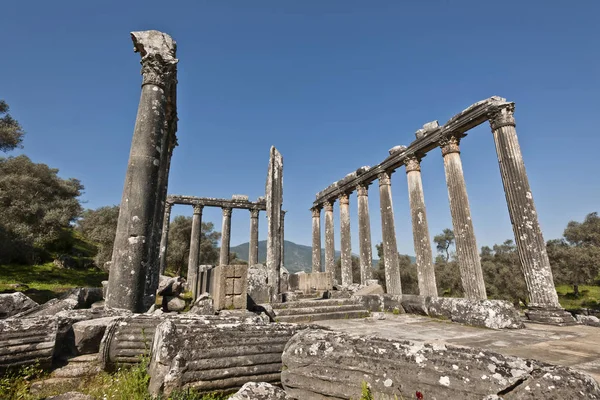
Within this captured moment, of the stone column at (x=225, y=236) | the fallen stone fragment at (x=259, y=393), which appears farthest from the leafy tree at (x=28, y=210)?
the fallen stone fragment at (x=259, y=393)

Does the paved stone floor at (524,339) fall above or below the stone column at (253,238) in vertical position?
below

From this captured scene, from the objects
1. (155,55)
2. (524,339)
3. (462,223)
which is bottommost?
(524,339)

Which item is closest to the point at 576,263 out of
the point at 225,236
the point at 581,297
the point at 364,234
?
the point at 581,297

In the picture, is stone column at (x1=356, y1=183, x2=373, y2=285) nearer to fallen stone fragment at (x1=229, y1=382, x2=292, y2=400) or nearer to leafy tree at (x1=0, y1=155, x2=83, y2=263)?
fallen stone fragment at (x1=229, y1=382, x2=292, y2=400)

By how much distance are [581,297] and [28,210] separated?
50379 millimetres

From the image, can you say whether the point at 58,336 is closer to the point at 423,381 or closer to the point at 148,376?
the point at 148,376

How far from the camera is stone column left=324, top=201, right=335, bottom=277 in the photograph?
2291 cm

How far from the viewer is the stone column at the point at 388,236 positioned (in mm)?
16344

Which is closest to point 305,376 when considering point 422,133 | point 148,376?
point 148,376

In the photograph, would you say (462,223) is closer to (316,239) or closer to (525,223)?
(525,223)

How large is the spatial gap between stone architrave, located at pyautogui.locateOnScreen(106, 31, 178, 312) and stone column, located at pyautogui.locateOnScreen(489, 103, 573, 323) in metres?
11.8

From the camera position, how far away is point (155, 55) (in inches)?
309

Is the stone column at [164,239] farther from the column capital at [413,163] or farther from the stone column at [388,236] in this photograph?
the column capital at [413,163]

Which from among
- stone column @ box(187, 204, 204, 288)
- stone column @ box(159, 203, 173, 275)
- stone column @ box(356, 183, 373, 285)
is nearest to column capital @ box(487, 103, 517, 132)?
stone column @ box(356, 183, 373, 285)
